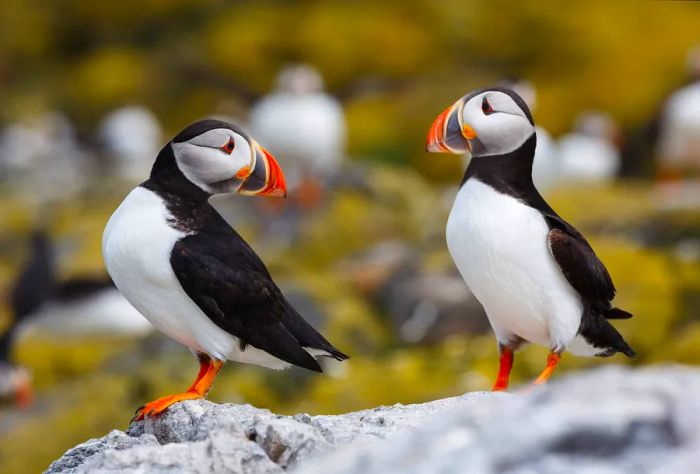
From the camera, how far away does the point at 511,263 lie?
175 inches

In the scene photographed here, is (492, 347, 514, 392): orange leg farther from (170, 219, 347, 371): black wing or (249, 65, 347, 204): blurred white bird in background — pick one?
(249, 65, 347, 204): blurred white bird in background

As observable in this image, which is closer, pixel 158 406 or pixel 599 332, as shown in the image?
pixel 158 406

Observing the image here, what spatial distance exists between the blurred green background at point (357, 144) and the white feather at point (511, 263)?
3.13 metres

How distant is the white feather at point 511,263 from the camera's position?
4.43 metres

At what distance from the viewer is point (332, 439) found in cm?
381

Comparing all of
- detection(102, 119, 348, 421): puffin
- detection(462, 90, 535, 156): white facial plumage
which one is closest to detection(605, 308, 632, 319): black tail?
detection(462, 90, 535, 156): white facial plumage

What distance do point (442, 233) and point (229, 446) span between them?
7660 mm

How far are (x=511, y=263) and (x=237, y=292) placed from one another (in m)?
0.94

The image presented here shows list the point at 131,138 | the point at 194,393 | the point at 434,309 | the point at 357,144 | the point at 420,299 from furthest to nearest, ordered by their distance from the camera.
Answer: the point at 131,138 → the point at 357,144 → the point at 420,299 → the point at 434,309 → the point at 194,393

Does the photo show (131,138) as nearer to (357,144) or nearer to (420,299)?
(357,144)

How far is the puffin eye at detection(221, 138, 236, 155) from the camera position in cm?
445

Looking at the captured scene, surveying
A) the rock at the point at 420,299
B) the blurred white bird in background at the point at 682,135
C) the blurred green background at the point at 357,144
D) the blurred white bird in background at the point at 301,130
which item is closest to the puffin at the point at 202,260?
the blurred green background at the point at 357,144

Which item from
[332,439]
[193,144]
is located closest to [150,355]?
[193,144]

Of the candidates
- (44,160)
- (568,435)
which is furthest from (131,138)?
(568,435)
